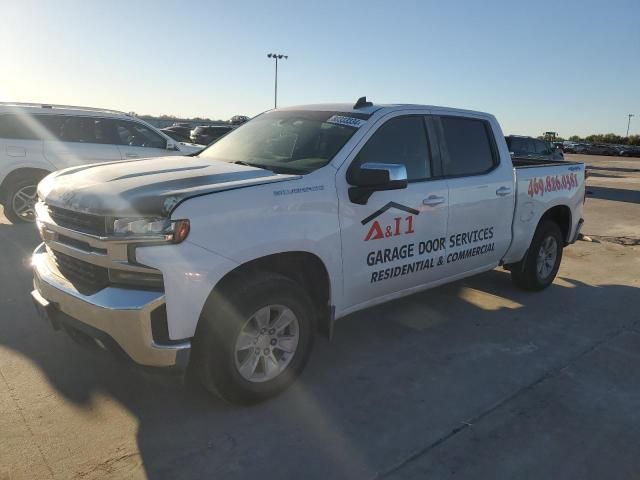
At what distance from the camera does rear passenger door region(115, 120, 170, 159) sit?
9.18 metres

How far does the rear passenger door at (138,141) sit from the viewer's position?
361 inches

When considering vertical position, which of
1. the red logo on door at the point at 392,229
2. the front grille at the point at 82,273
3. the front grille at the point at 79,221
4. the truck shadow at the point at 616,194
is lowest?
the truck shadow at the point at 616,194

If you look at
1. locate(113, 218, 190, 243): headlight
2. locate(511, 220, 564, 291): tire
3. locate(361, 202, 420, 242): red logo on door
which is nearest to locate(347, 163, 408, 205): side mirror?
locate(361, 202, 420, 242): red logo on door

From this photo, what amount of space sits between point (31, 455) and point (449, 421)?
7.63 feet

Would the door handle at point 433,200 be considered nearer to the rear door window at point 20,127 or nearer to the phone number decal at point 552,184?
the phone number decal at point 552,184

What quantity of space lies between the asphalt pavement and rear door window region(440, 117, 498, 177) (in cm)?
140

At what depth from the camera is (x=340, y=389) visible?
3.68 m

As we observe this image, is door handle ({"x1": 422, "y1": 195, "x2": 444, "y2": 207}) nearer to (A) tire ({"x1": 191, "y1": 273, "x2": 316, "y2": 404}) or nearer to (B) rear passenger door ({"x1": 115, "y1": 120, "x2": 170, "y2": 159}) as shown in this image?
(A) tire ({"x1": 191, "y1": 273, "x2": 316, "y2": 404})

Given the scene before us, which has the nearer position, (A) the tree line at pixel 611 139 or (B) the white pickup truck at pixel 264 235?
(B) the white pickup truck at pixel 264 235

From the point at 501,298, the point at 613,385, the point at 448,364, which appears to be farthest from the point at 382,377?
the point at 501,298

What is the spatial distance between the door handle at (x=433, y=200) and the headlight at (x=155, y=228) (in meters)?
2.06

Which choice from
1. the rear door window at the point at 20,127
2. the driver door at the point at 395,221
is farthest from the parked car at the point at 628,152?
the driver door at the point at 395,221

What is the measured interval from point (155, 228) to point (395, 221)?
1.83 metres

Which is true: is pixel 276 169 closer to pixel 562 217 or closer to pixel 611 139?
pixel 562 217
